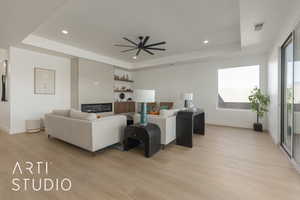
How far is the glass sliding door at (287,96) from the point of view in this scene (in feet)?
8.27

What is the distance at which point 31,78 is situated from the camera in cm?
427

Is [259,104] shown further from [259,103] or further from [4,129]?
[4,129]

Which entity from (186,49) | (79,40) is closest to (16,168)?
(79,40)

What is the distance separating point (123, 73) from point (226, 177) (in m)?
6.65

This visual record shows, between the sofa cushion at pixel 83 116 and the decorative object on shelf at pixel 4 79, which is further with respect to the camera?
the decorative object on shelf at pixel 4 79

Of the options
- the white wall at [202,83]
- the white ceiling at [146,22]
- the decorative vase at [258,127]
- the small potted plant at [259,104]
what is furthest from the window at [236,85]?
the white ceiling at [146,22]

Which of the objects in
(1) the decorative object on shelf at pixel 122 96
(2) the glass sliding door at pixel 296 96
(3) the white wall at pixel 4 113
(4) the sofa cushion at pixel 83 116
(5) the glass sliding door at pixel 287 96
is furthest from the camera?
(1) the decorative object on shelf at pixel 122 96

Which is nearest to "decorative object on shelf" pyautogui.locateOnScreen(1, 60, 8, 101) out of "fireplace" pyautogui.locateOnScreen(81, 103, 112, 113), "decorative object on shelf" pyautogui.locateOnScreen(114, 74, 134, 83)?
"fireplace" pyautogui.locateOnScreen(81, 103, 112, 113)

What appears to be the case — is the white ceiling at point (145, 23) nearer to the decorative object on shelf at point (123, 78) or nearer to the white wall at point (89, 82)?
the white wall at point (89, 82)

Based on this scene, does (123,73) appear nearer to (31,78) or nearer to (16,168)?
(31,78)

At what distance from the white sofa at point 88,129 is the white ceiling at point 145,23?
1.98 m

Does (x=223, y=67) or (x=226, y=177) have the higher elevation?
(x=223, y=67)

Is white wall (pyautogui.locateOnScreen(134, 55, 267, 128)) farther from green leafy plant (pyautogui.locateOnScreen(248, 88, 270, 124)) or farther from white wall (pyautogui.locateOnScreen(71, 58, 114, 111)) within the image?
white wall (pyautogui.locateOnScreen(71, 58, 114, 111))

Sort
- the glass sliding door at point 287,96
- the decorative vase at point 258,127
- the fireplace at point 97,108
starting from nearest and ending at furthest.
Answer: the glass sliding door at point 287,96 → the decorative vase at point 258,127 → the fireplace at point 97,108
